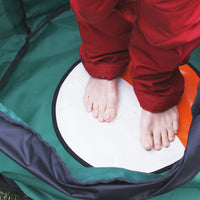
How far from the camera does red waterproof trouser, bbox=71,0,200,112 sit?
483 mm

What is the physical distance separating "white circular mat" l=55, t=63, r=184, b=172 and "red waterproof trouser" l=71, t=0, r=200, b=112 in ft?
0.30

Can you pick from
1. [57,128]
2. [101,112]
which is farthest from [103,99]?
[57,128]

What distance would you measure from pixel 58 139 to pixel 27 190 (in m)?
0.21

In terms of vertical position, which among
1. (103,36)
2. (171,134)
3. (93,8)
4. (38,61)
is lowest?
(171,134)

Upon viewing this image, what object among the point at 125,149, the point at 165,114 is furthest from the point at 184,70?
the point at 125,149

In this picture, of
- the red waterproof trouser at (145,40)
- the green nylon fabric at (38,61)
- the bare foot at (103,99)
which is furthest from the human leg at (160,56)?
the green nylon fabric at (38,61)

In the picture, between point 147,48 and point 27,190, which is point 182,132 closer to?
point 147,48

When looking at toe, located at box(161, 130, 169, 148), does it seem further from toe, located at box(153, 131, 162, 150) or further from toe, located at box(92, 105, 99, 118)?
toe, located at box(92, 105, 99, 118)

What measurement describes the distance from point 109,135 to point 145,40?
1.08 feet

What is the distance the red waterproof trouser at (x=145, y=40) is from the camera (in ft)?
1.58

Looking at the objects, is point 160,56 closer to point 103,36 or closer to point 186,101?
point 103,36

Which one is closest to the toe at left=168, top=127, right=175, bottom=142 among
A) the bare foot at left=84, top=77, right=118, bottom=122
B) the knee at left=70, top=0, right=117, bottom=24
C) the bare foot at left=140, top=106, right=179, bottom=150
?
the bare foot at left=140, top=106, right=179, bottom=150

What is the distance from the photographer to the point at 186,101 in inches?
32.8

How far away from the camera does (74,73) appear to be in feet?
3.08
